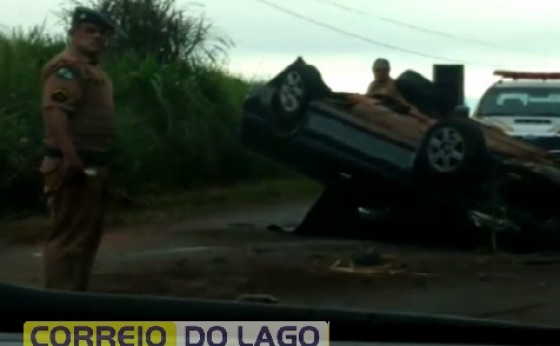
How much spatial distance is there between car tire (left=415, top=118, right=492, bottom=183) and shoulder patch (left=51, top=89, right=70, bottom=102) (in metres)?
0.96

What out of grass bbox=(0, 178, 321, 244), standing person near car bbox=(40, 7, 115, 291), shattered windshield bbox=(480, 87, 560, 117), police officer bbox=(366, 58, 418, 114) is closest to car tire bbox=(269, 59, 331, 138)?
police officer bbox=(366, 58, 418, 114)

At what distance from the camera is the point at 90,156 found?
4051 millimetres

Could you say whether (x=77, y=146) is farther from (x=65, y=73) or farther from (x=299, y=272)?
(x=299, y=272)

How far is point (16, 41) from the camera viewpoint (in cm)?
534

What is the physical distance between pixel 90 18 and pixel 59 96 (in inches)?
8.8

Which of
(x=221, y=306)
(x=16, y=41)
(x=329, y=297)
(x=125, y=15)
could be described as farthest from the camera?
(x=16, y=41)

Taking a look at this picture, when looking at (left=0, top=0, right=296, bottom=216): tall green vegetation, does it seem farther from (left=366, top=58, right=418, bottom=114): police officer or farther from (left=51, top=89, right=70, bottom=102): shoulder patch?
(left=366, top=58, right=418, bottom=114): police officer

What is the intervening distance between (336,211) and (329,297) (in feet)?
2.08

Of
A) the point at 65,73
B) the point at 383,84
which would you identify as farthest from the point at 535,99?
the point at 65,73

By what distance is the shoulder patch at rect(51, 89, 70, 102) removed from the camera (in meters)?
4.04

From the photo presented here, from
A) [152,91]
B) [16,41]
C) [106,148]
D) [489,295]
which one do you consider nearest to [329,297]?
[489,295]

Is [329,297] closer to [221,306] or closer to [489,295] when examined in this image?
[489,295]

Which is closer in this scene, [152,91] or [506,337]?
[506,337]

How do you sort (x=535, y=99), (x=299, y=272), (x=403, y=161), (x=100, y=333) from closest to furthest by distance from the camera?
(x=100, y=333) < (x=299, y=272) < (x=403, y=161) < (x=535, y=99)
